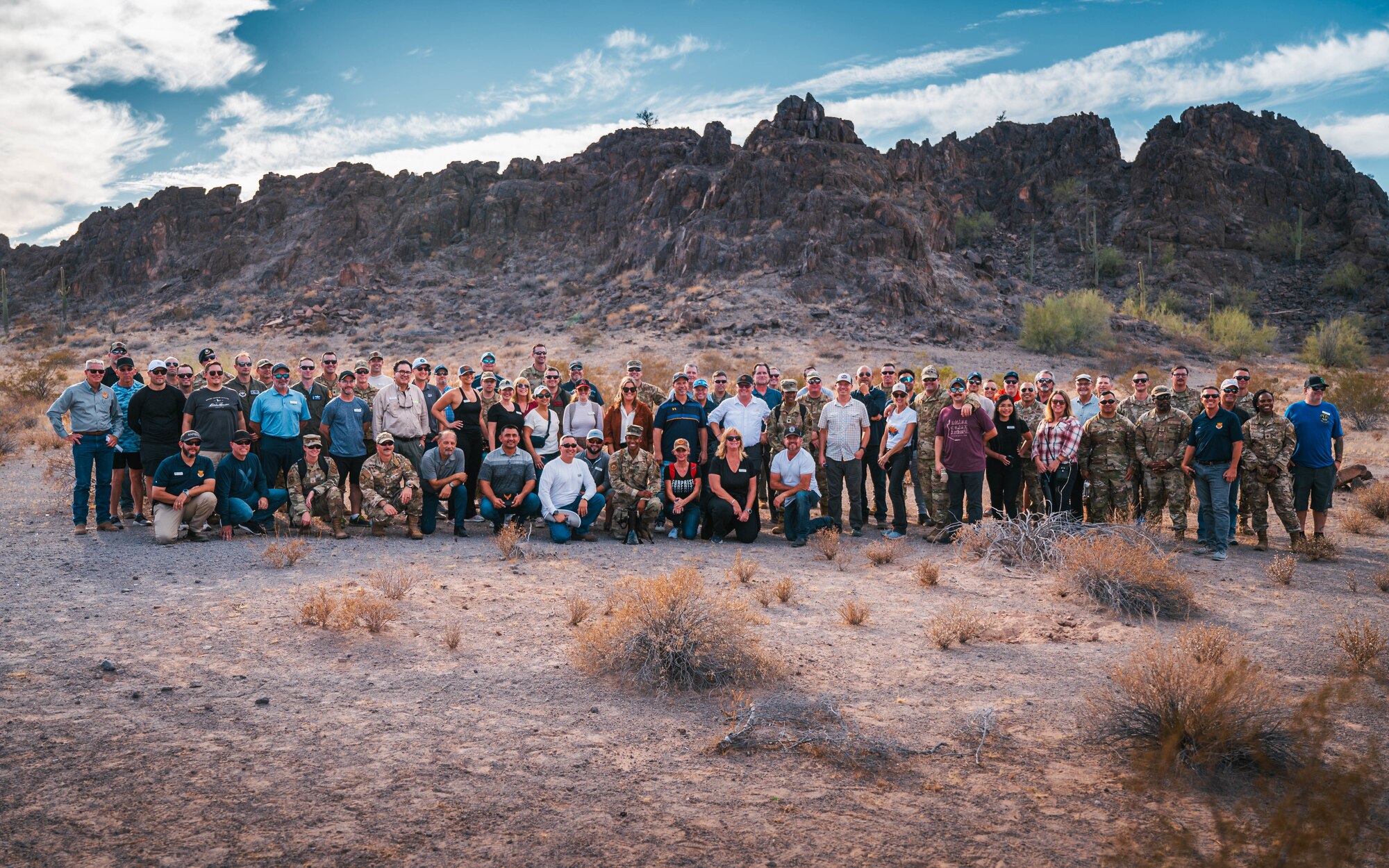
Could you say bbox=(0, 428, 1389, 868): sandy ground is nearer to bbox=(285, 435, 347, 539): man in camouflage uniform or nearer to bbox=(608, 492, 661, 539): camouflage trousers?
bbox=(285, 435, 347, 539): man in camouflage uniform

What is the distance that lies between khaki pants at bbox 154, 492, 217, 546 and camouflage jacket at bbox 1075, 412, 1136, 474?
408 inches

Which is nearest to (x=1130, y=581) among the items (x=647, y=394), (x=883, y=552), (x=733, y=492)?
(x=883, y=552)

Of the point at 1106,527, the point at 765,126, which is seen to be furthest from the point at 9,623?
the point at 765,126

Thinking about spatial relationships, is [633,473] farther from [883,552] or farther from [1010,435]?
[1010,435]

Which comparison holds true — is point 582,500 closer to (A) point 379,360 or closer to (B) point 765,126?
(A) point 379,360

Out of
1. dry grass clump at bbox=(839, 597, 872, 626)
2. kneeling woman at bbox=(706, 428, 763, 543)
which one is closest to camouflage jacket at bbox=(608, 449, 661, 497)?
kneeling woman at bbox=(706, 428, 763, 543)

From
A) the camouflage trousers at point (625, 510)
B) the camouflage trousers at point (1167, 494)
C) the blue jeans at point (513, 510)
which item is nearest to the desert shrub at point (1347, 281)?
the camouflage trousers at point (1167, 494)

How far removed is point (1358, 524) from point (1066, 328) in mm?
30304

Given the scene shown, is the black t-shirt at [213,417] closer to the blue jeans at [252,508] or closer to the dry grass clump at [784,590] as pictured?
the blue jeans at [252,508]

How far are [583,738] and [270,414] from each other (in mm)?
7213

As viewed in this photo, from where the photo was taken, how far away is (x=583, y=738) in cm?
495

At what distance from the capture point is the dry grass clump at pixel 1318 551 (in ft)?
30.9

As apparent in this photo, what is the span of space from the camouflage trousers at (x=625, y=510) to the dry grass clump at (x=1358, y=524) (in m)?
9.14

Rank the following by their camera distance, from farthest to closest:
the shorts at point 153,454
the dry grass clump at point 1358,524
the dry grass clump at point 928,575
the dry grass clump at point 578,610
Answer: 1. the dry grass clump at point 1358,524
2. the shorts at point 153,454
3. the dry grass clump at point 928,575
4. the dry grass clump at point 578,610
